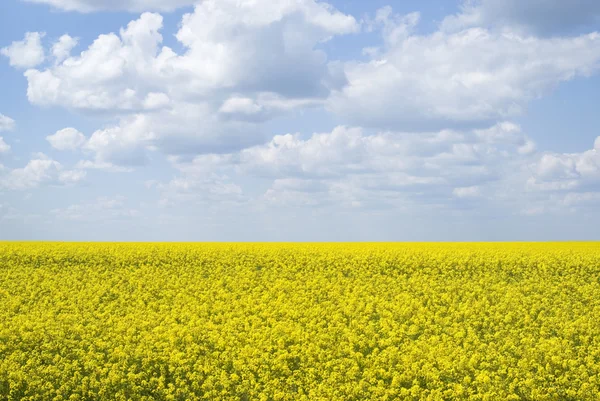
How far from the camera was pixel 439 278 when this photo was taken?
989 inches

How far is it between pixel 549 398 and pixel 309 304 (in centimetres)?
860

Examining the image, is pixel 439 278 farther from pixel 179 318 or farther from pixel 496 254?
pixel 179 318

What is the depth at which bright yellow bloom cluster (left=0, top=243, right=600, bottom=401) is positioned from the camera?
40.8ft

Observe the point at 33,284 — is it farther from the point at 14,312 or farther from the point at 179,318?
the point at 179,318

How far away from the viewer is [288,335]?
49.3 feet

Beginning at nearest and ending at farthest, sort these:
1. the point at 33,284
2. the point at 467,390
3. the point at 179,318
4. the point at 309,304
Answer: the point at 467,390 → the point at 179,318 → the point at 309,304 → the point at 33,284

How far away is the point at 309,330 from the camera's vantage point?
610 inches

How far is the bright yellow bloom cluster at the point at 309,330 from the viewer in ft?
40.8

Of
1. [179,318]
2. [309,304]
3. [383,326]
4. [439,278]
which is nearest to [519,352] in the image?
[383,326]

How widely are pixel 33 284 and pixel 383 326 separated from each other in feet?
49.4

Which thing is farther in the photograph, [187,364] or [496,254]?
[496,254]

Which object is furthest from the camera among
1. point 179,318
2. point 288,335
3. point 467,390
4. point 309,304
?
point 309,304

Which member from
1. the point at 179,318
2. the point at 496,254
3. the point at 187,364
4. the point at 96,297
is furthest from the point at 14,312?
the point at 496,254

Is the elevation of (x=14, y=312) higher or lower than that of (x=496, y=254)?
lower
